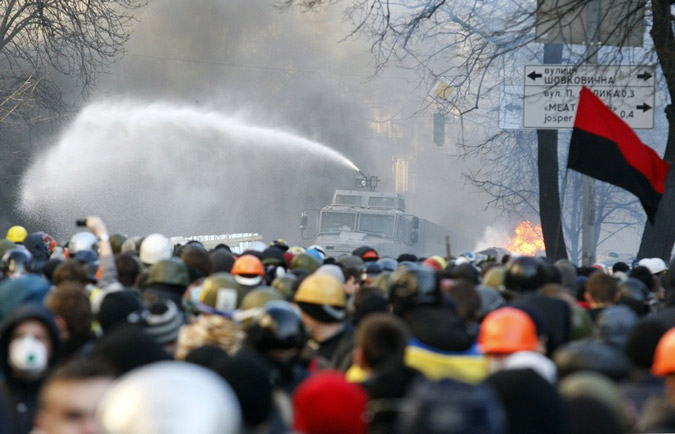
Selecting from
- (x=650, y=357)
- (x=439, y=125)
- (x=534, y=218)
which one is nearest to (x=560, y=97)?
(x=650, y=357)

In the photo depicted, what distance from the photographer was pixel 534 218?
50594 millimetres

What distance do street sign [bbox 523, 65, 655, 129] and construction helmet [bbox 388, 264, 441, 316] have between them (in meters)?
8.55

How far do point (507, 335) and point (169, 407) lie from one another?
107 inches

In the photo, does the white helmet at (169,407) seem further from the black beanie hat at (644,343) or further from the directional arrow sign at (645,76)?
the directional arrow sign at (645,76)

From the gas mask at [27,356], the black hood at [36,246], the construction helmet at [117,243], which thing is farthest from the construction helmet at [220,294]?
the black hood at [36,246]

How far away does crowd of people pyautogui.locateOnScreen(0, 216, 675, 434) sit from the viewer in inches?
121

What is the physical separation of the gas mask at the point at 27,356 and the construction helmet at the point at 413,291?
2179 mm

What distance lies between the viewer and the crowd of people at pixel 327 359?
3.07 m

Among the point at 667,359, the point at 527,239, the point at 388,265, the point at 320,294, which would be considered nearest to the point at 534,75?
the point at 388,265

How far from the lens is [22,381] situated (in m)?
4.91

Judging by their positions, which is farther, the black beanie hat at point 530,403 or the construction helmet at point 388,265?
the construction helmet at point 388,265

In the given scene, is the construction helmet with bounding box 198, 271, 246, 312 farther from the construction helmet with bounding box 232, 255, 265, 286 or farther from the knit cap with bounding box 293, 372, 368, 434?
the knit cap with bounding box 293, 372, 368, 434

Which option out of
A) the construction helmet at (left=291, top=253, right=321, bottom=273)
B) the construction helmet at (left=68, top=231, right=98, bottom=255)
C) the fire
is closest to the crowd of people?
the construction helmet at (left=291, top=253, right=321, bottom=273)

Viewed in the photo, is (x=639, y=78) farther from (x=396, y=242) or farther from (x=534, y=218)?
(x=534, y=218)
